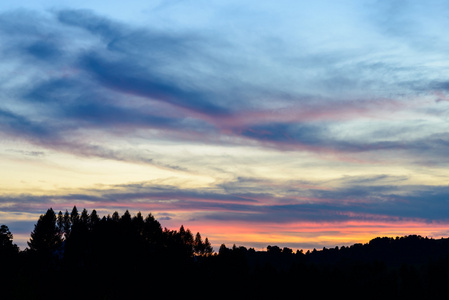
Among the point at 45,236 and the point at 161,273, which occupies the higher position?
the point at 45,236

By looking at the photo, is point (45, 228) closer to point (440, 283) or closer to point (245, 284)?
point (245, 284)

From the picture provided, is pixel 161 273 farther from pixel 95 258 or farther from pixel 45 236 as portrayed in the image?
pixel 45 236

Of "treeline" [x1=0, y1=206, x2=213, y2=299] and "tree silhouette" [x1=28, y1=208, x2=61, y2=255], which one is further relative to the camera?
"tree silhouette" [x1=28, y1=208, x2=61, y2=255]

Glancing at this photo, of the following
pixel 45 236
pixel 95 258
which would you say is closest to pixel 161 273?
pixel 95 258

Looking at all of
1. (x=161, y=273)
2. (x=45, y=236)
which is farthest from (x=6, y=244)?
(x=161, y=273)

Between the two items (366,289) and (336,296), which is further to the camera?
(366,289)

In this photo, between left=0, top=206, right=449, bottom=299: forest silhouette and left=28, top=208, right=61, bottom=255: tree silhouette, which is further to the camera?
left=28, top=208, right=61, bottom=255: tree silhouette

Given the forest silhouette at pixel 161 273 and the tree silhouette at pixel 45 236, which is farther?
the tree silhouette at pixel 45 236

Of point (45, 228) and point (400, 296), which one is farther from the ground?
point (45, 228)

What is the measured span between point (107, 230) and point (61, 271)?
25290 mm

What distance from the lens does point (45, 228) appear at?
17650 cm

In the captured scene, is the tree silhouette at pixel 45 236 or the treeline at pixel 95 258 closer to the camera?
the treeline at pixel 95 258

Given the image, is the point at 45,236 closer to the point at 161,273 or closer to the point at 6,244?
the point at 6,244

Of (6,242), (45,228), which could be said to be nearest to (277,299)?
(45,228)
